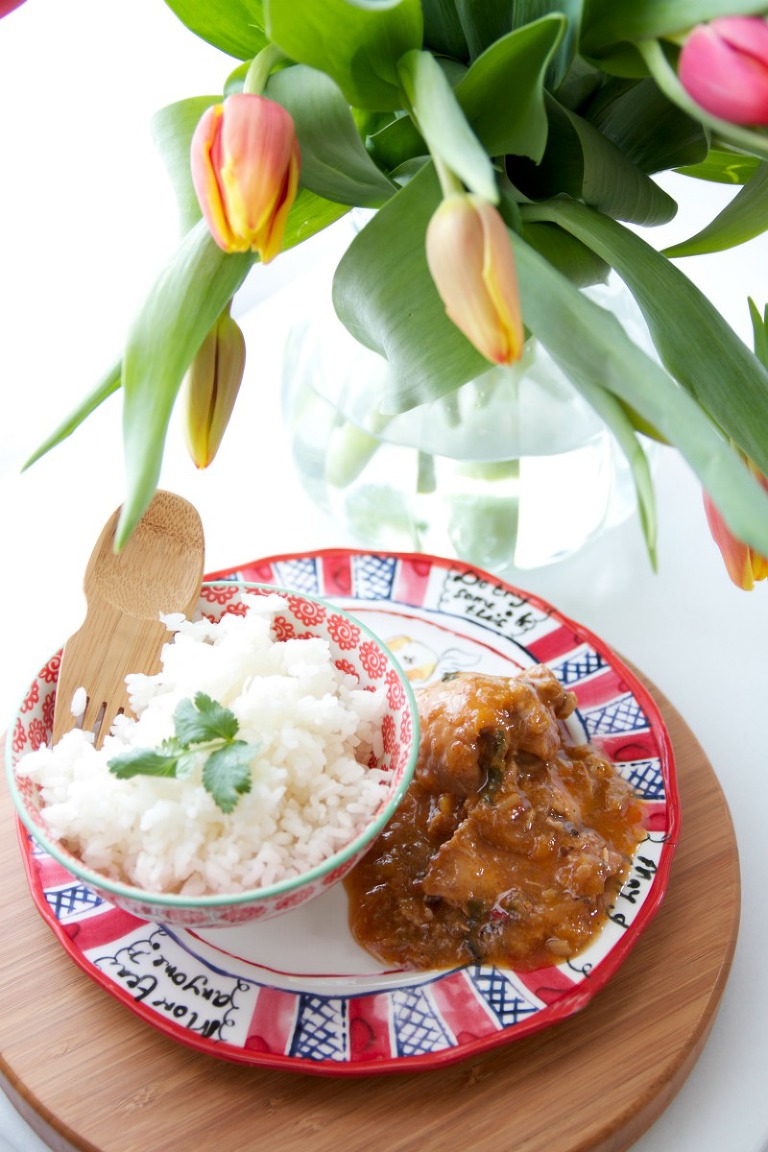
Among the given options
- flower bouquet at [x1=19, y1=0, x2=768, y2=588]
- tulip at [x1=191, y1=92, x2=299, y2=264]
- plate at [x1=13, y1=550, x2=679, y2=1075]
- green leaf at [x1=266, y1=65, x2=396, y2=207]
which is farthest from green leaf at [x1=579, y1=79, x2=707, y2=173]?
plate at [x1=13, y1=550, x2=679, y2=1075]

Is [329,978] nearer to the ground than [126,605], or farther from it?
nearer to the ground

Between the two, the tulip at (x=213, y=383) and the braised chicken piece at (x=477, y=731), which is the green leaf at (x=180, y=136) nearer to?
the tulip at (x=213, y=383)

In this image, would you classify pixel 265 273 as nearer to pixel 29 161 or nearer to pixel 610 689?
pixel 29 161

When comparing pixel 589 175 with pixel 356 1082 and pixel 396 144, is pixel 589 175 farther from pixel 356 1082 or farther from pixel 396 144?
pixel 356 1082

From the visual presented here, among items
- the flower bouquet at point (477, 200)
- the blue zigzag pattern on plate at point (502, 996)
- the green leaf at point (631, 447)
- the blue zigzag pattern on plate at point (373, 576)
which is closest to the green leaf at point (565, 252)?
the flower bouquet at point (477, 200)

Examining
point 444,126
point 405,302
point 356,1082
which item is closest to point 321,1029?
point 356,1082

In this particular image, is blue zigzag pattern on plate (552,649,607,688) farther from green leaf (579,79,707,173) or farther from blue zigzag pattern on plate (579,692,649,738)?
green leaf (579,79,707,173)
